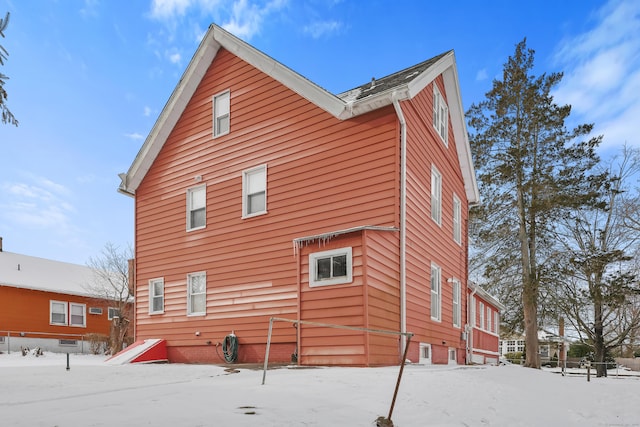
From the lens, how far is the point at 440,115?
1730 centimetres

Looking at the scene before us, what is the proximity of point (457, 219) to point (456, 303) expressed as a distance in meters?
3.01

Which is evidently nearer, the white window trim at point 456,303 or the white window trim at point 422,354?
the white window trim at point 422,354

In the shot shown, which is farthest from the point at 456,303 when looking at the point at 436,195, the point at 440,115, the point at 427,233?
the point at 440,115

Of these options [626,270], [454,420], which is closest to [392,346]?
[454,420]

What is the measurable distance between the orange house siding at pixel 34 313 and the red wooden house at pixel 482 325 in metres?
21.1

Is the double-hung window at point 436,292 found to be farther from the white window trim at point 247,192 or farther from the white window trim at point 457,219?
the white window trim at point 247,192

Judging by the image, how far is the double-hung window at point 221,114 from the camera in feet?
54.5

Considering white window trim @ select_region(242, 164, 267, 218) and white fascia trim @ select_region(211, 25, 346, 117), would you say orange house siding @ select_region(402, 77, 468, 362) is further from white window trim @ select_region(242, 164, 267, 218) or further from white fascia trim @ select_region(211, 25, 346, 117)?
white window trim @ select_region(242, 164, 267, 218)

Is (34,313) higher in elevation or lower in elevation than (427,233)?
lower

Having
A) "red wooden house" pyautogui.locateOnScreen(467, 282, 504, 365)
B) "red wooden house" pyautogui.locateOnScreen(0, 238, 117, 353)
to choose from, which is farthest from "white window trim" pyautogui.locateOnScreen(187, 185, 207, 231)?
"red wooden house" pyautogui.locateOnScreen(0, 238, 117, 353)

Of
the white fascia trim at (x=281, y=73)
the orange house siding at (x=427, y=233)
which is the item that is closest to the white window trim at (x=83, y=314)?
the white fascia trim at (x=281, y=73)

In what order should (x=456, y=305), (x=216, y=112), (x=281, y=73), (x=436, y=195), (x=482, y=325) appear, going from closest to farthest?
(x=281, y=73) < (x=436, y=195) < (x=216, y=112) < (x=456, y=305) < (x=482, y=325)

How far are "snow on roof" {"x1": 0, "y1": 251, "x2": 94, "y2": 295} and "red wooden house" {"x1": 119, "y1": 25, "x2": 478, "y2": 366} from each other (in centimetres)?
1285

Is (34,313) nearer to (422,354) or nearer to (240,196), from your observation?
(240,196)
